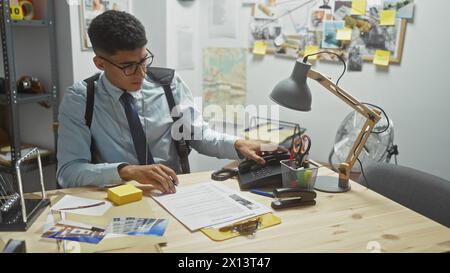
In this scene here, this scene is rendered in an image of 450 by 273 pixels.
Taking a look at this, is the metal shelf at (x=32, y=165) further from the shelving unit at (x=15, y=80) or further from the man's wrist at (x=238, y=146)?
the man's wrist at (x=238, y=146)

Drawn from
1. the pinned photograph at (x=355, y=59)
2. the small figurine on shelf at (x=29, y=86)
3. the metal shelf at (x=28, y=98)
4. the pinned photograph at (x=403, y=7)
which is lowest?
the metal shelf at (x=28, y=98)

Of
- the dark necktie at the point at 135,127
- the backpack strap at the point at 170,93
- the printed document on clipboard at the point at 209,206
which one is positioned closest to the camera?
the printed document on clipboard at the point at 209,206

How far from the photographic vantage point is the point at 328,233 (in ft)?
3.50

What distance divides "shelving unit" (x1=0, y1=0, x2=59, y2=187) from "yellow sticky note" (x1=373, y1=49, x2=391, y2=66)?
1.75 meters

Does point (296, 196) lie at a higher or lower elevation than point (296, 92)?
lower

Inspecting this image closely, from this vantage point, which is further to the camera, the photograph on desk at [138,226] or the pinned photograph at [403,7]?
the pinned photograph at [403,7]

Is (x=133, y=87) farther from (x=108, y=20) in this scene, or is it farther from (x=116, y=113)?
(x=108, y=20)

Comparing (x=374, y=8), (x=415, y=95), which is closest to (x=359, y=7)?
(x=374, y=8)

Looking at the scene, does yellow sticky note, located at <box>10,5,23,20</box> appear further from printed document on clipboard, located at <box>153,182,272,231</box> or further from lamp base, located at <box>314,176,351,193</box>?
lamp base, located at <box>314,176,351,193</box>

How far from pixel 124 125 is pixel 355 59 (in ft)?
4.45

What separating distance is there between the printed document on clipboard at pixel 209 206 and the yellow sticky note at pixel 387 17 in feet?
4.45

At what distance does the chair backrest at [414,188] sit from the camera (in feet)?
4.35

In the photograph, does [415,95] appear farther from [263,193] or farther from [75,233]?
[75,233]

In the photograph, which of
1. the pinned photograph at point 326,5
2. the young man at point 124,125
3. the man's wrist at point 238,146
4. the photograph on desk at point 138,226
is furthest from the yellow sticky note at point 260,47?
the photograph on desk at point 138,226
